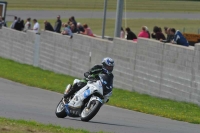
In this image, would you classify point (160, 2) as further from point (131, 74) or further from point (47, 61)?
point (131, 74)

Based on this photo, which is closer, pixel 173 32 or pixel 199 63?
pixel 199 63

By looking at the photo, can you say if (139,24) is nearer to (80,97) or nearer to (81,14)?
(81,14)

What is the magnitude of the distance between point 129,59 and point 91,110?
424 inches

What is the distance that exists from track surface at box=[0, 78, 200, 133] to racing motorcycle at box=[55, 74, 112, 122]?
190 millimetres

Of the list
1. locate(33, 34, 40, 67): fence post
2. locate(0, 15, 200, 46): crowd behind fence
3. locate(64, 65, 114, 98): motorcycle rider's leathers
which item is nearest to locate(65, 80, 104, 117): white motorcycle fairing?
locate(64, 65, 114, 98): motorcycle rider's leathers

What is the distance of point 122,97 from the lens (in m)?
23.1

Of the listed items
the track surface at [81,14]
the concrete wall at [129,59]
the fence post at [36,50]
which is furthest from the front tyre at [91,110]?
the track surface at [81,14]

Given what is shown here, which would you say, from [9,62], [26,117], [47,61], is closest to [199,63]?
[26,117]

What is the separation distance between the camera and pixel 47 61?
31.9 meters

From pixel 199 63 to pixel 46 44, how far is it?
1205 centimetres

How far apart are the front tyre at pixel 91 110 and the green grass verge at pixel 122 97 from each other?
3.48 m

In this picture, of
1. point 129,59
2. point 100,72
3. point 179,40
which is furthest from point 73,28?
point 100,72

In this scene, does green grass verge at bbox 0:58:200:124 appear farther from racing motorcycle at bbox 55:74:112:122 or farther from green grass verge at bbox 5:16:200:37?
green grass verge at bbox 5:16:200:37

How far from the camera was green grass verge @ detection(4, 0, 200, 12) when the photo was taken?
157 ft
